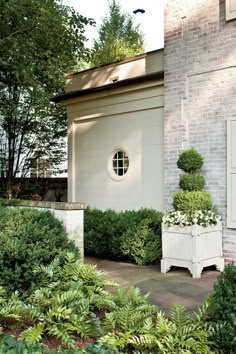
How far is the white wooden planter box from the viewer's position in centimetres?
558

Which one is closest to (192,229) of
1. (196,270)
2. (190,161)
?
(196,270)

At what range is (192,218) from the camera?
5.66 metres

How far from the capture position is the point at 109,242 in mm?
7004

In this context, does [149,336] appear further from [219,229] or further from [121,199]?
[121,199]

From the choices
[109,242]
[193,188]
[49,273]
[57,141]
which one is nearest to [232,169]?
[193,188]

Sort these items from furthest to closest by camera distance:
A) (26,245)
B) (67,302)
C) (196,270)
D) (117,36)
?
(117,36), (196,270), (26,245), (67,302)

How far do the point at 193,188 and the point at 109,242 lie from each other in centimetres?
190

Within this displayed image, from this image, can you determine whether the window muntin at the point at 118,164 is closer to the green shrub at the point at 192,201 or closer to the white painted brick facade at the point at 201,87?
the white painted brick facade at the point at 201,87

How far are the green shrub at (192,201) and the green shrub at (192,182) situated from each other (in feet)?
0.48

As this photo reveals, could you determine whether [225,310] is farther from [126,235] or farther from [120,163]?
[120,163]

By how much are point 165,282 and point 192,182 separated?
64.3 inches

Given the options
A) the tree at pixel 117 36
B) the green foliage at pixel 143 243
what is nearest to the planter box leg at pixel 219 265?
the green foliage at pixel 143 243

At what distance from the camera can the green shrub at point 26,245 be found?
4219 mm

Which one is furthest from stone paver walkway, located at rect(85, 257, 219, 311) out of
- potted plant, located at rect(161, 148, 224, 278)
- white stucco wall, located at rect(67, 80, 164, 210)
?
white stucco wall, located at rect(67, 80, 164, 210)
